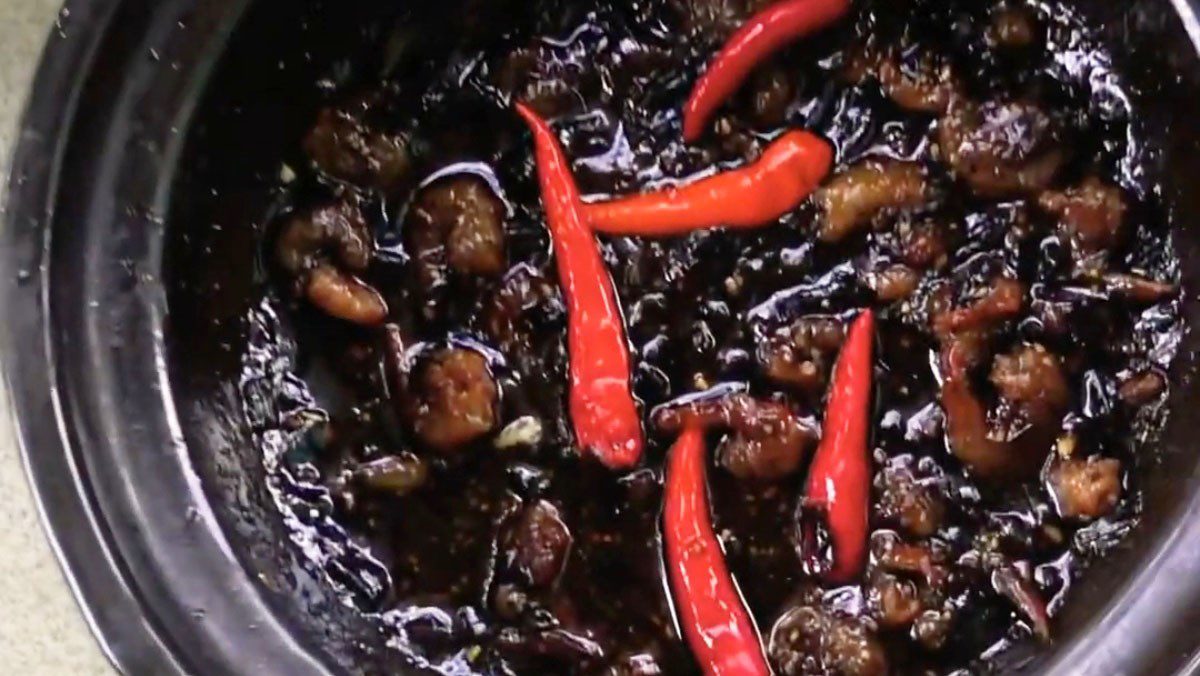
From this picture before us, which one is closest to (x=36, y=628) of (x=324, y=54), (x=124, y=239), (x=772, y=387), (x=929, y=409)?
(x=124, y=239)

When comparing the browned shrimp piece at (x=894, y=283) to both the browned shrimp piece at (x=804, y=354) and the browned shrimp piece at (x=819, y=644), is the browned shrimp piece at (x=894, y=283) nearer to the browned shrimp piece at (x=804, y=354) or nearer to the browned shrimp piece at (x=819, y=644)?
the browned shrimp piece at (x=804, y=354)

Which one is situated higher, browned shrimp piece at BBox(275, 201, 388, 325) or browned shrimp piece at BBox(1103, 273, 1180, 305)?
browned shrimp piece at BBox(275, 201, 388, 325)

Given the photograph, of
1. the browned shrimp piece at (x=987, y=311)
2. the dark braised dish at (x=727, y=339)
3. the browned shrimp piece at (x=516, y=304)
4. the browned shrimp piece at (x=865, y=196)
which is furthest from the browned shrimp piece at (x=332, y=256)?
the browned shrimp piece at (x=987, y=311)

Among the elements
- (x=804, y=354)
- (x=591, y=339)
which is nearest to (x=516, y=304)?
(x=591, y=339)

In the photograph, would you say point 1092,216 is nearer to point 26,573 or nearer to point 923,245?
point 923,245

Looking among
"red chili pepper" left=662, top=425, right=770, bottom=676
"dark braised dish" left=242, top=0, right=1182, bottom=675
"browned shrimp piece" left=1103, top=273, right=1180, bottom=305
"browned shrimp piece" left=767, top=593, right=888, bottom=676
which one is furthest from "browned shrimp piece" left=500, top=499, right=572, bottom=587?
"browned shrimp piece" left=1103, top=273, right=1180, bottom=305

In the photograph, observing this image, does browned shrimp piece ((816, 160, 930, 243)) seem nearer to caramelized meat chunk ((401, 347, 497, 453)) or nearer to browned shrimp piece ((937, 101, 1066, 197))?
browned shrimp piece ((937, 101, 1066, 197))

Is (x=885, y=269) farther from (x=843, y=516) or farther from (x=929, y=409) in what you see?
(x=843, y=516)

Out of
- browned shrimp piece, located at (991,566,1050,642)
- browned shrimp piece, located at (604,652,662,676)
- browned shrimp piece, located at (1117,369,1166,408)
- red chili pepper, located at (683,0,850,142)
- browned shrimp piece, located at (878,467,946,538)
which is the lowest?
browned shrimp piece, located at (991,566,1050,642)
